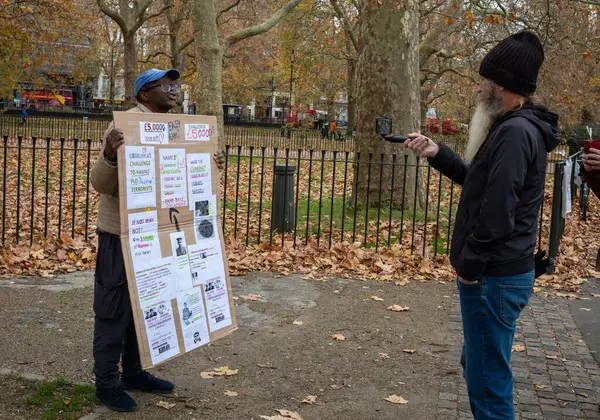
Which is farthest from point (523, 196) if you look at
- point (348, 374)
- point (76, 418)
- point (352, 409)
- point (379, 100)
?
point (379, 100)

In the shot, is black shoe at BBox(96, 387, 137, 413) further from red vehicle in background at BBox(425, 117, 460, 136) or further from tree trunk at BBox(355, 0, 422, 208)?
red vehicle in background at BBox(425, 117, 460, 136)

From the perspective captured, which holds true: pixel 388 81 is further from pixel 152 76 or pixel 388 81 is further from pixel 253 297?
pixel 152 76

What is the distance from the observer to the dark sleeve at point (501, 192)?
123 inches

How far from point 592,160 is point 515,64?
1.00m

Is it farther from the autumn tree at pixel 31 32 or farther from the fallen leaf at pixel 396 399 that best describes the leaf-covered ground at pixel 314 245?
the autumn tree at pixel 31 32

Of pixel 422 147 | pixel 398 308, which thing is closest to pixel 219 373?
pixel 422 147

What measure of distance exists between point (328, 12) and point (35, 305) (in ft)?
86.4

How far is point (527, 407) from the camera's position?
480cm

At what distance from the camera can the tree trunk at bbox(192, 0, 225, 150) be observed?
508 inches

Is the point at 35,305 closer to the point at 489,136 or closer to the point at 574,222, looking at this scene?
the point at 489,136

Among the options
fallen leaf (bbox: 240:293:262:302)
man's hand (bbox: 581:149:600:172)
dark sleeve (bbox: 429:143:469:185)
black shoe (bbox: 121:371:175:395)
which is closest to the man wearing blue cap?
black shoe (bbox: 121:371:175:395)

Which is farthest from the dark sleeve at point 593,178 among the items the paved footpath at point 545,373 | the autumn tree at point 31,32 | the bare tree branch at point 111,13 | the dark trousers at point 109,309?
the bare tree branch at point 111,13

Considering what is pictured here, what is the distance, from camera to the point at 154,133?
4.29m

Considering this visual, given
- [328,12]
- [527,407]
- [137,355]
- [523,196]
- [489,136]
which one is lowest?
[527,407]
